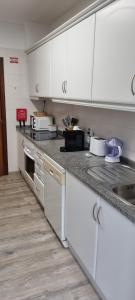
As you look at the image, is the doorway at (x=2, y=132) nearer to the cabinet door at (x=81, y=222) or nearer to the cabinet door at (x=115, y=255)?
the cabinet door at (x=81, y=222)

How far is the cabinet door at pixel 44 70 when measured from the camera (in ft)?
9.19

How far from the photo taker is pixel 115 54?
154cm

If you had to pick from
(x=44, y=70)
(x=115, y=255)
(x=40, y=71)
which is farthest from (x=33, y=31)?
(x=115, y=255)

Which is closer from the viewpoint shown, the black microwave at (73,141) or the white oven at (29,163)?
the black microwave at (73,141)

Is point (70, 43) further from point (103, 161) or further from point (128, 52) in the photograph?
point (103, 161)

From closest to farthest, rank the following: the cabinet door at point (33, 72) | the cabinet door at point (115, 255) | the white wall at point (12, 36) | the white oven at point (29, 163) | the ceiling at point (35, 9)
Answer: the cabinet door at point (115, 255) < the ceiling at point (35, 9) < the white oven at point (29, 163) < the cabinet door at point (33, 72) < the white wall at point (12, 36)

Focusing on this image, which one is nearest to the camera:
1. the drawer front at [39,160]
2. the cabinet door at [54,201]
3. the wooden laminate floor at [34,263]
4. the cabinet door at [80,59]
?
the wooden laminate floor at [34,263]

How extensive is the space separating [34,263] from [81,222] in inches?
25.3

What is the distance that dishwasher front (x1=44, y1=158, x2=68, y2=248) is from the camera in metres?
2.06

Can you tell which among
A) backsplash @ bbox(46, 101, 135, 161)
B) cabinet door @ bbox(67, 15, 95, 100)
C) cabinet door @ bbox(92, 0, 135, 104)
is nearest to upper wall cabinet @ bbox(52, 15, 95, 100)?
cabinet door @ bbox(67, 15, 95, 100)

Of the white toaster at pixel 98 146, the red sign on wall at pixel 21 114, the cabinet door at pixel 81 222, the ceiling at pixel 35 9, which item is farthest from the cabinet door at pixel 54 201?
the ceiling at pixel 35 9

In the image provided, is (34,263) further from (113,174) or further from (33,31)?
(33,31)

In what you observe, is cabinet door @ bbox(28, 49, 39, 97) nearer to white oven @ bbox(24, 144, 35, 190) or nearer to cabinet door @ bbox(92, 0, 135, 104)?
white oven @ bbox(24, 144, 35, 190)

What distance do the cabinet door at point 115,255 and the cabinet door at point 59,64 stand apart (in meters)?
1.50
